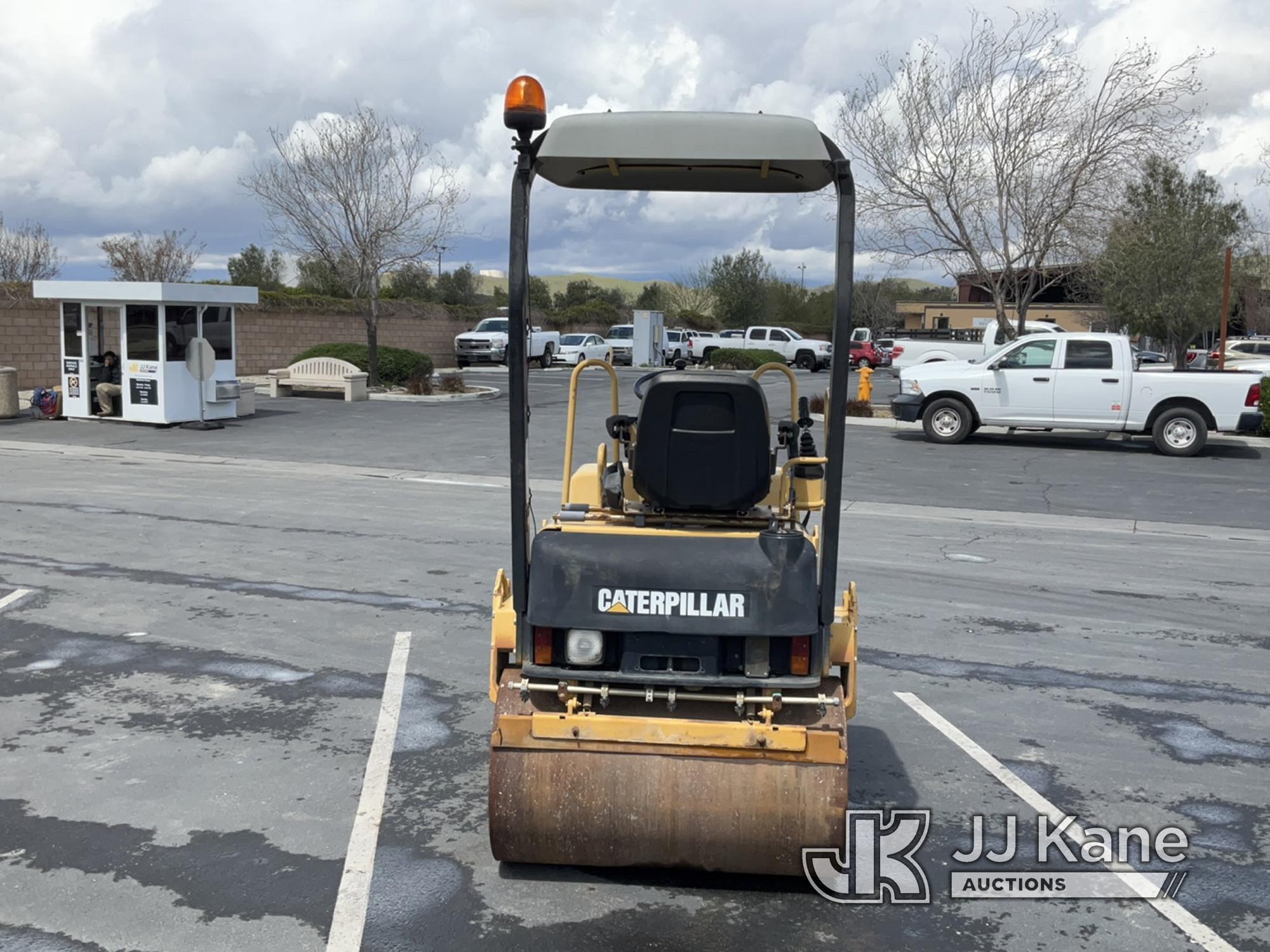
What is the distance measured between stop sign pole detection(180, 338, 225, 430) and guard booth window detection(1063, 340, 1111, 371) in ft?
48.0

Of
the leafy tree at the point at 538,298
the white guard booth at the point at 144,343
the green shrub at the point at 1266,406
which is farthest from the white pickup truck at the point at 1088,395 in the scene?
the leafy tree at the point at 538,298

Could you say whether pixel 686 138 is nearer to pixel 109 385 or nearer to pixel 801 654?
pixel 801 654

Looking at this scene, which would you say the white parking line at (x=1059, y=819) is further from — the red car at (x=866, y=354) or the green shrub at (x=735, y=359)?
the red car at (x=866, y=354)

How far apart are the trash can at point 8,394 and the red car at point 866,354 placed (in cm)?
2947

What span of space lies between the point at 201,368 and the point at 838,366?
63.9 ft

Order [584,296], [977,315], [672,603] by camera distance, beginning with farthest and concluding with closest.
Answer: [584,296] → [977,315] → [672,603]

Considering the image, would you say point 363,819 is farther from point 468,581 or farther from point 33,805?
point 468,581

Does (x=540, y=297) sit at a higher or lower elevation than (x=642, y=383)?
higher

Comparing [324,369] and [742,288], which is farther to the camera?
[742,288]

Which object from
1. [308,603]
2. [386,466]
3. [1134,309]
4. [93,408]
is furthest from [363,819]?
[1134,309]

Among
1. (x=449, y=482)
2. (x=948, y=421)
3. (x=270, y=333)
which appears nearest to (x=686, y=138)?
(x=449, y=482)

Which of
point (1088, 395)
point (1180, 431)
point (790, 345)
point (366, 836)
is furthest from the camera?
point (790, 345)

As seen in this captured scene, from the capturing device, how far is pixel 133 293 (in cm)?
2064

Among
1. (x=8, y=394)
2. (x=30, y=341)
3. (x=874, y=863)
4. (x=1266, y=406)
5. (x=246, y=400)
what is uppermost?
(x=30, y=341)
